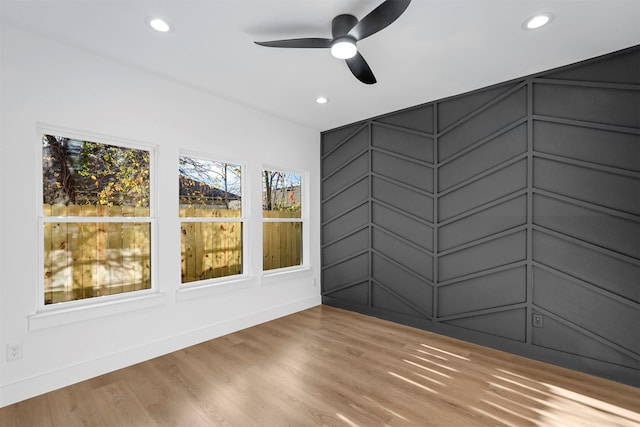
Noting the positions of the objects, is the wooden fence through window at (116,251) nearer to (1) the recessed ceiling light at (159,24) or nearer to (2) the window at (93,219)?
(2) the window at (93,219)

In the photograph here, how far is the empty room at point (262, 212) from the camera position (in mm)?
2096

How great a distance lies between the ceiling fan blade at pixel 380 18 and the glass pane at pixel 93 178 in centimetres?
230

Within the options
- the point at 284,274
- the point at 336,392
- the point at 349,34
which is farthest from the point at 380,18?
the point at 284,274

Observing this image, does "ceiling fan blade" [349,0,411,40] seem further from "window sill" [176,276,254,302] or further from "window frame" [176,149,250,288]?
"window sill" [176,276,254,302]

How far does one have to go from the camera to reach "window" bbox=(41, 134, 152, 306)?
7.93 ft

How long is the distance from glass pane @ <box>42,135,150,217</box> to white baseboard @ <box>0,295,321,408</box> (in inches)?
49.1

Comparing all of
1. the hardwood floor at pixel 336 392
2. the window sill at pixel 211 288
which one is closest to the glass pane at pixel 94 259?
the window sill at pixel 211 288

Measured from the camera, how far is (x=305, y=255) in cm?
454

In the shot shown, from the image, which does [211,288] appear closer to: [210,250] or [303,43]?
[210,250]

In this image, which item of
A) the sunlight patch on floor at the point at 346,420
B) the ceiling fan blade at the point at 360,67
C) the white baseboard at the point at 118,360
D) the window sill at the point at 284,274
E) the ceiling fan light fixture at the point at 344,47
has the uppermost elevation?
the ceiling fan light fixture at the point at 344,47

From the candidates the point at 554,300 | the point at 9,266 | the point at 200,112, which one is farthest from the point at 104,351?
the point at 554,300

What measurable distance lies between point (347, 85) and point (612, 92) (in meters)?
2.27

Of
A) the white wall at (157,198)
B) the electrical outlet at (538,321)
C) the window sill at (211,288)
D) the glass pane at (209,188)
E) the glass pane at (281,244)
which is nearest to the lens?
the white wall at (157,198)

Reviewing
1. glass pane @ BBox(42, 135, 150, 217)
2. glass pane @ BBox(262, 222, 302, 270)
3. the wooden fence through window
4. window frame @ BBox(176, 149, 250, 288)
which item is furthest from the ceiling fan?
glass pane @ BBox(262, 222, 302, 270)
